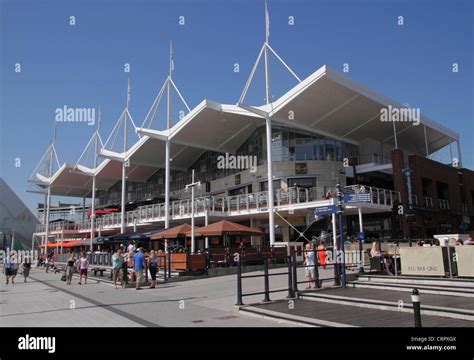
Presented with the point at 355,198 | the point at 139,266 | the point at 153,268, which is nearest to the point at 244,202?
the point at 153,268

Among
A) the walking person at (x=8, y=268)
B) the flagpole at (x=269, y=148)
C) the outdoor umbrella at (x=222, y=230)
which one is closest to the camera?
the outdoor umbrella at (x=222, y=230)

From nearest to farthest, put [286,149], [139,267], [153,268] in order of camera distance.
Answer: [139,267], [153,268], [286,149]

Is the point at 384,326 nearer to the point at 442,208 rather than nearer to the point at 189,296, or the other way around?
the point at 189,296

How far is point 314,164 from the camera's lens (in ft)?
107

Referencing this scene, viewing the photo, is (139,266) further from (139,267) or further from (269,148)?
Answer: (269,148)

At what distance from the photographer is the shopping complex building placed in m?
28.8

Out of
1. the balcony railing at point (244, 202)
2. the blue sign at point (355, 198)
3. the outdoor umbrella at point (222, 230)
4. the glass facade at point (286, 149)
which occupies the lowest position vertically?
the outdoor umbrella at point (222, 230)

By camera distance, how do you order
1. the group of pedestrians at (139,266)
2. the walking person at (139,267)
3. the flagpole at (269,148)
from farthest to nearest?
1. the flagpole at (269,148)
2. the group of pedestrians at (139,266)
3. the walking person at (139,267)

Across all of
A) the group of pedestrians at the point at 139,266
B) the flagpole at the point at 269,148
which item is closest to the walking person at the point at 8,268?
the group of pedestrians at the point at 139,266

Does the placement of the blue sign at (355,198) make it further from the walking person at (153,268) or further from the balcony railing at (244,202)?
the balcony railing at (244,202)

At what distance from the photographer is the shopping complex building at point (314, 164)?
28.8m

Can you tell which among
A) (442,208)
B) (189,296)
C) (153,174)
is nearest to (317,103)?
(442,208)
